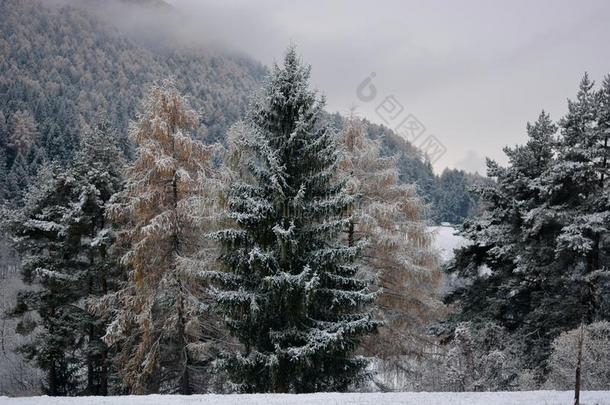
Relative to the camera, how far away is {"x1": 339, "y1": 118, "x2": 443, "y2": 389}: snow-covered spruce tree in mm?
19172

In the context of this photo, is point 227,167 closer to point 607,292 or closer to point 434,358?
point 434,358

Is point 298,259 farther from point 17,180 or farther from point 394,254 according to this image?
point 17,180

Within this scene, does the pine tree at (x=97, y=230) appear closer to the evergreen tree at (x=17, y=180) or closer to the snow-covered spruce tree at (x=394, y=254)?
the snow-covered spruce tree at (x=394, y=254)

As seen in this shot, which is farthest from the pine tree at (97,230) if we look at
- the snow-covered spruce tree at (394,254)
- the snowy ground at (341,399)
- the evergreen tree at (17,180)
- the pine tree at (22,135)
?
the pine tree at (22,135)

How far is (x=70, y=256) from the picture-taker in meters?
20.7

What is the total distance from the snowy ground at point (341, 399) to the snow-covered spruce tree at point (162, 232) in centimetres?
510

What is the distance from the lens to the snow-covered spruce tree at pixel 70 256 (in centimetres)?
1995

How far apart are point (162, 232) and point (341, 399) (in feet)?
28.1

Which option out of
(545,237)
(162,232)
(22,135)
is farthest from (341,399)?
(22,135)

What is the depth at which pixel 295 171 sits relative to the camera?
566 inches

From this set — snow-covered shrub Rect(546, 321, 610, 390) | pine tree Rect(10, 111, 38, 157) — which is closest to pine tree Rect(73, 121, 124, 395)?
snow-covered shrub Rect(546, 321, 610, 390)

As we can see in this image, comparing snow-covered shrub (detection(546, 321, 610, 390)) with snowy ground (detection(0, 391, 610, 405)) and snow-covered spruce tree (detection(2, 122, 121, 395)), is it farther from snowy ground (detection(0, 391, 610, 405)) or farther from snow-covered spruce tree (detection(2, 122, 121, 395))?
snow-covered spruce tree (detection(2, 122, 121, 395))

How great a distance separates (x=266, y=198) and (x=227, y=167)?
2.77 m

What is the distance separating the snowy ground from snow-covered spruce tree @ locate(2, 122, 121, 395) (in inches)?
360
